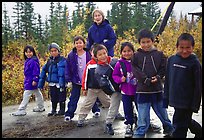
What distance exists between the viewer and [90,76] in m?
5.09

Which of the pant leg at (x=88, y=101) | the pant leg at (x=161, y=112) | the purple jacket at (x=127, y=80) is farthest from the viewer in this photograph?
the pant leg at (x=88, y=101)

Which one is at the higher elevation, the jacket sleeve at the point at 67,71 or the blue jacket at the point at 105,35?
the blue jacket at the point at 105,35

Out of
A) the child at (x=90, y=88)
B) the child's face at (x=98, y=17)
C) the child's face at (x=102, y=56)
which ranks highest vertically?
the child's face at (x=98, y=17)

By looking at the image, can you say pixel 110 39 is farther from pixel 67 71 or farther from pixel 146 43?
pixel 146 43

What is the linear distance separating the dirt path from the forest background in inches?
100

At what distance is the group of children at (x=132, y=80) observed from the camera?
3.85m

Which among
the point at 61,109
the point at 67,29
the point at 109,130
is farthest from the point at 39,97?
the point at 67,29

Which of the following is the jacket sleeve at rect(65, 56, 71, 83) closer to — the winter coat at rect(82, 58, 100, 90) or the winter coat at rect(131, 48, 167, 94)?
the winter coat at rect(82, 58, 100, 90)

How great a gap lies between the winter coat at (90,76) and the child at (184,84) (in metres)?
1.46

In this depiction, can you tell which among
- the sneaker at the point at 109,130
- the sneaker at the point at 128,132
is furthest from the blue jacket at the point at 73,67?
the sneaker at the point at 128,132

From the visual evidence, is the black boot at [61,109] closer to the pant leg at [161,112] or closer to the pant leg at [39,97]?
the pant leg at [39,97]

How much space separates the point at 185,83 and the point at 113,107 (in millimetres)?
1351

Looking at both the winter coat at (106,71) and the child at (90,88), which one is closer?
the winter coat at (106,71)

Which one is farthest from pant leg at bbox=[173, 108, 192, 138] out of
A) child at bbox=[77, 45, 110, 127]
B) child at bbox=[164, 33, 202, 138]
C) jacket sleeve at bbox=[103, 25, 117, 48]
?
jacket sleeve at bbox=[103, 25, 117, 48]
